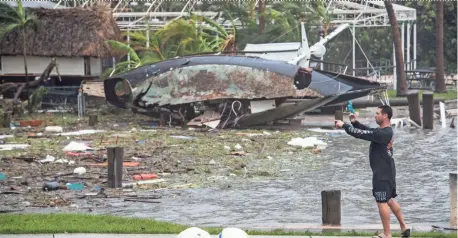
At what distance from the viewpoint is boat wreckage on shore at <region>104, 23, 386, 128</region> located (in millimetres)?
30109

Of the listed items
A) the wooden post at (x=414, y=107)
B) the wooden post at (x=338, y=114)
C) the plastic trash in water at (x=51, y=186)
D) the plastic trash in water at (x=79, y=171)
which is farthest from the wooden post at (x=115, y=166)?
the wooden post at (x=414, y=107)

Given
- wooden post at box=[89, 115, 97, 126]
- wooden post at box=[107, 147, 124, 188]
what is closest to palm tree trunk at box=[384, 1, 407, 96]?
wooden post at box=[89, 115, 97, 126]

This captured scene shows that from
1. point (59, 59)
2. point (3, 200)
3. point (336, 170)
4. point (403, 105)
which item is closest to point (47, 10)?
point (59, 59)

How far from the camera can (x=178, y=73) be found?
30672 millimetres

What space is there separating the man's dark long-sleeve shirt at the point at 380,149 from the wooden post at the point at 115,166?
573 cm

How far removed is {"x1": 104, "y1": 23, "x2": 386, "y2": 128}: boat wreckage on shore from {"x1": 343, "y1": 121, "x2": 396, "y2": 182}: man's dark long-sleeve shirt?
1776 centimetres

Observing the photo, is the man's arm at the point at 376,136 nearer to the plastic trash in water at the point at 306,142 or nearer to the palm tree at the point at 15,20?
the plastic trash in water at the point at 306,142

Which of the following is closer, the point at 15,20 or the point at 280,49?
the point at 280,49

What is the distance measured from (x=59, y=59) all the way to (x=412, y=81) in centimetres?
1815

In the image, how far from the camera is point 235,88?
3022 cm

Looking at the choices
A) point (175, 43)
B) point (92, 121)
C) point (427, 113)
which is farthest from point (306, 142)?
point (175, 43)

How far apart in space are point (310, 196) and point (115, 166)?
3.51 metres

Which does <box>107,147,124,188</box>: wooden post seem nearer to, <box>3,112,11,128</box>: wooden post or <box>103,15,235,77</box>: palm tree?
<box>3,112,11,128</box>: wooden post

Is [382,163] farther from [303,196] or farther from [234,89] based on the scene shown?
[234,89]
